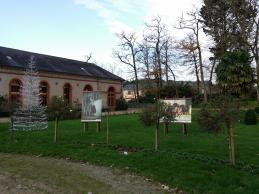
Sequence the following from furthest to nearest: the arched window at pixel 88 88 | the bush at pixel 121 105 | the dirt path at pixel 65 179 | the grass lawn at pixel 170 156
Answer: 1. the bush at pixel 121 105
2. the arched window at pixel 88 88
3. the grass lawn at pixel 170 156
4. the dirt path at pixel 65 179

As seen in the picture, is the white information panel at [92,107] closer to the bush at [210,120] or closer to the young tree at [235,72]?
the bush at [210,120]

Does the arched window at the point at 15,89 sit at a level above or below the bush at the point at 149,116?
above

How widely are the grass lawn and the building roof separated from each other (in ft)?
75.8

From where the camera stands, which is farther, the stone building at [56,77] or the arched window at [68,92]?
the arched window at [68,92]

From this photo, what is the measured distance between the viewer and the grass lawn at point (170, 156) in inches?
319

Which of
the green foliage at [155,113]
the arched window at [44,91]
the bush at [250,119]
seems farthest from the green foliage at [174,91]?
the green foliage at [155,113]

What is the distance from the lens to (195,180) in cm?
817

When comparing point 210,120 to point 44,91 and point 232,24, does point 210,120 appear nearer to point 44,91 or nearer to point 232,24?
point 232,24

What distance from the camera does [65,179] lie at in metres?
8.51

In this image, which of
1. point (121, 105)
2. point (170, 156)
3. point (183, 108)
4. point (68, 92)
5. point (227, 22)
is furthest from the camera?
point (121, 105)

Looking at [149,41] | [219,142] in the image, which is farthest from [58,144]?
[149,41]

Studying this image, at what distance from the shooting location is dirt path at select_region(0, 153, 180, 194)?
25.1ft

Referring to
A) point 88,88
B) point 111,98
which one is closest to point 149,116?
point 88,88

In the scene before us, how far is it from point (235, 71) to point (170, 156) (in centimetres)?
2673
